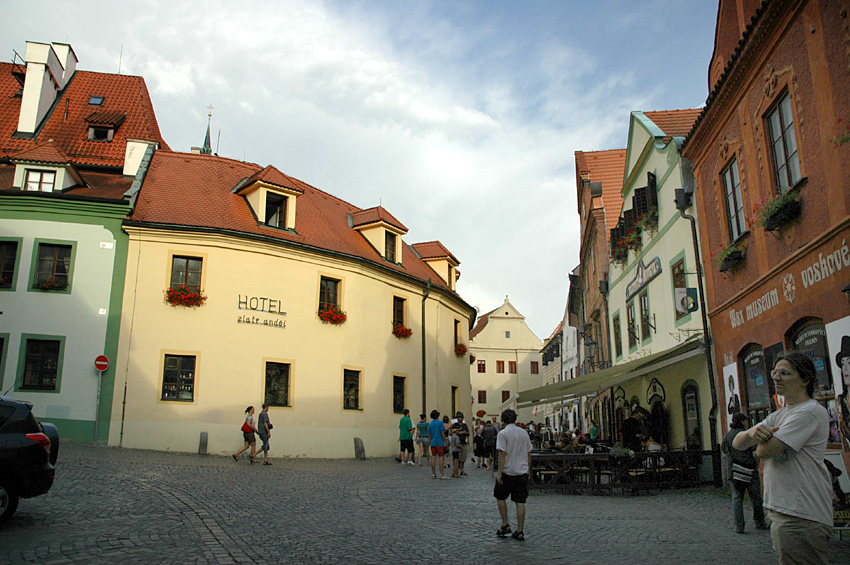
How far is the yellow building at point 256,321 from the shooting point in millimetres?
21062

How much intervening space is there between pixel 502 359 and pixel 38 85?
51529mm

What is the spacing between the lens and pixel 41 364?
66.7ft

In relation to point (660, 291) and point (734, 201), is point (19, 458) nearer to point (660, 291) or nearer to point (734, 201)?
point (734, 201)

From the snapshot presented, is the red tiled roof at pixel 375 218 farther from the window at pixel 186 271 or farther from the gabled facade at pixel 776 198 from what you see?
the gabled facade at pixel 776 198

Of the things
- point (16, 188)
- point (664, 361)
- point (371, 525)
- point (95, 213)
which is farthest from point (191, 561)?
point (16, 188)

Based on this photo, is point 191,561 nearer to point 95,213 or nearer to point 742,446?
point 742,446

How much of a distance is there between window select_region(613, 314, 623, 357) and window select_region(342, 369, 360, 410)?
9.78 metres

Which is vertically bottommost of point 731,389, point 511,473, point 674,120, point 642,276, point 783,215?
point 511,473

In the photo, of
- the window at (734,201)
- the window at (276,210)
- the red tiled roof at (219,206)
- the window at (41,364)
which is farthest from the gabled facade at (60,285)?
the window at (734,201)

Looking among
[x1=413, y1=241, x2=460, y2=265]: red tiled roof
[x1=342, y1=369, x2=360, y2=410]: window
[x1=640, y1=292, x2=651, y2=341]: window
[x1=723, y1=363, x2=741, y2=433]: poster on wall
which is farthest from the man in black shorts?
[x1=413, y1=241, x2=460, y2=265]: red tiled roof

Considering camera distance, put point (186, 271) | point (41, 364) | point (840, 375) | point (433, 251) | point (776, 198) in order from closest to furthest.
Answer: point (840, 375), point (776, 198), point (41, 364), point (186, 271), point (433, 251)

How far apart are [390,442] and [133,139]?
595 inches

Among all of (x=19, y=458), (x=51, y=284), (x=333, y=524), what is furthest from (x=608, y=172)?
(x=19, y=458)

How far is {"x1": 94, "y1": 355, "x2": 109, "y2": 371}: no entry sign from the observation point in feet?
65.9
